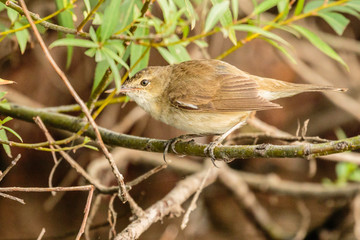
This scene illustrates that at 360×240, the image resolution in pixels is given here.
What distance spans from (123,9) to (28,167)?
11.3ft

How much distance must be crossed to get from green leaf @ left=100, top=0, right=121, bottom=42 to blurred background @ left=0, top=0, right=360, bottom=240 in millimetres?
2219

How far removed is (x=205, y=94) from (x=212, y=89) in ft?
0.19

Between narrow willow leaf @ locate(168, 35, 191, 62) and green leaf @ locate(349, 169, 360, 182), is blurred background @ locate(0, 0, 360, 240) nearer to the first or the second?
green leaf @ locate(349, 169, 360, 182)

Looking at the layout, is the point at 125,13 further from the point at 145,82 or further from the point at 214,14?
the point at 145,82

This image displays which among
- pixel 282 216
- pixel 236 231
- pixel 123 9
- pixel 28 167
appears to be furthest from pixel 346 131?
pixel 123 9

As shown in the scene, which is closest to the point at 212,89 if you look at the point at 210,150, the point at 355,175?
the point at 210,150

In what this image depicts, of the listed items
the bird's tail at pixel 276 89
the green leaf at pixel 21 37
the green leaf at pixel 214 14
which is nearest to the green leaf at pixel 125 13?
the green leaf at pixel 214 14

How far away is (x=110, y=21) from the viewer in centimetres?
187

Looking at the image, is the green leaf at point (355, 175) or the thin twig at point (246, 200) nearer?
the green leaf at point (355, 175)

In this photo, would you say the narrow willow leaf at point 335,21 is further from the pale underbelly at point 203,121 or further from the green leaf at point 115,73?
the pale underbelly at point 203,121

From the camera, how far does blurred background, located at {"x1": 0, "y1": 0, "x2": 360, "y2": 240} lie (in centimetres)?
469

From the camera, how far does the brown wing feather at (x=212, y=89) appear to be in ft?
10.0

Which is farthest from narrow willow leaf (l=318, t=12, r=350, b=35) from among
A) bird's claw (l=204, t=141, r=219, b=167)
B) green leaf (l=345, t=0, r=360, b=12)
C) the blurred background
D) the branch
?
the blurred background

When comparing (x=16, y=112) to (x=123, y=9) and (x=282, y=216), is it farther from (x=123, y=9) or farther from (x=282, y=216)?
(x=282, y=216)
